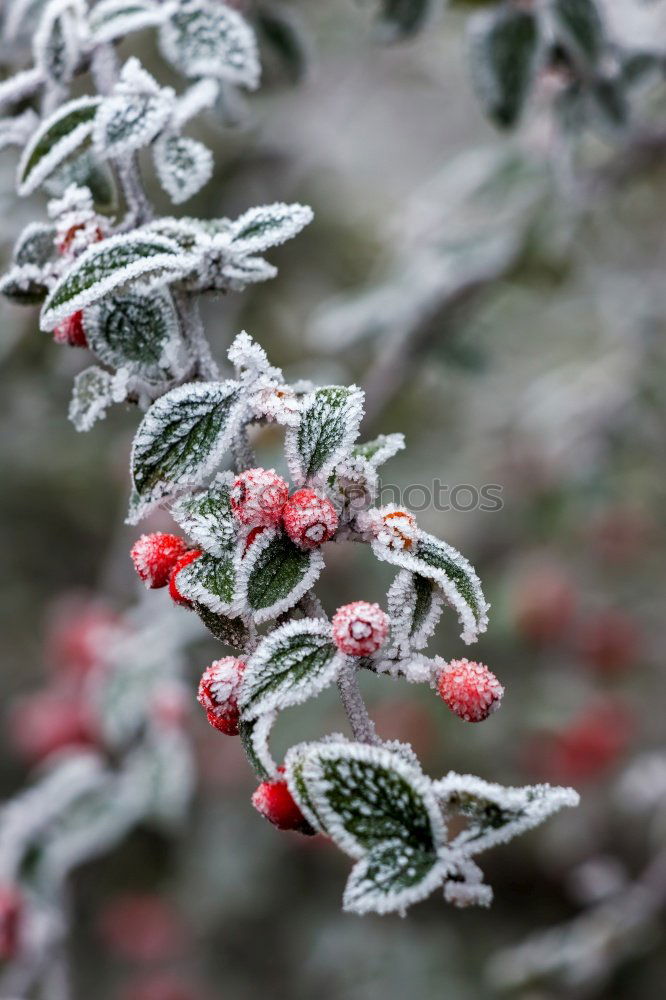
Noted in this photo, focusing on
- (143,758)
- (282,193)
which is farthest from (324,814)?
(282,193)

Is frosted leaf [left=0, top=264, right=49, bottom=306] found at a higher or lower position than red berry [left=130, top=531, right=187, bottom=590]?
higher

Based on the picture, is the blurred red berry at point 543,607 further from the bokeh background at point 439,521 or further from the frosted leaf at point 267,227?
the frosted leaf at point 267,227

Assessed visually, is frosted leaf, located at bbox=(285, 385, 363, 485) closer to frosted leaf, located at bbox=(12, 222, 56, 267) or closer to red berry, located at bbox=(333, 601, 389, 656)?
red berry, located at bbox=(333, 601, 389, 656)

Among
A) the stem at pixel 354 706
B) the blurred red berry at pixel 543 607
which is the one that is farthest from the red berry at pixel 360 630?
the blurred red berry at pixel 543 607

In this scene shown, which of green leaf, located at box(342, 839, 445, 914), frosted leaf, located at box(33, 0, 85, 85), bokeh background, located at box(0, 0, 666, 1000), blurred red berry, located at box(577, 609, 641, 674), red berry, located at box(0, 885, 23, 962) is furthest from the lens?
blurred red berry, located at box(577, 609, 641, 674)

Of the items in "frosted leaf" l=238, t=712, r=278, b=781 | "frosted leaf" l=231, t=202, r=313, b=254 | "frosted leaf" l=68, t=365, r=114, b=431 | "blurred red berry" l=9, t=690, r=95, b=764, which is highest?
"blurred red berry" l=9, t=690, r=95, b=764

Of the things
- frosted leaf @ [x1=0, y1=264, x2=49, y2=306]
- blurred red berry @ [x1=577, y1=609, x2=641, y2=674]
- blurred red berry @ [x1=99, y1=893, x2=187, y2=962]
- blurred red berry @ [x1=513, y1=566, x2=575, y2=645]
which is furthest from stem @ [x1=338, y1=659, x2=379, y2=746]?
blurred red berry @ [x1=99, y1=893, x2=187, y2=962]

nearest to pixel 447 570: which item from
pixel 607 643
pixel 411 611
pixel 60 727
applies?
pixel 411 611

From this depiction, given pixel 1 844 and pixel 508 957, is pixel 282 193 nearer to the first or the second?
pixel 1 844
